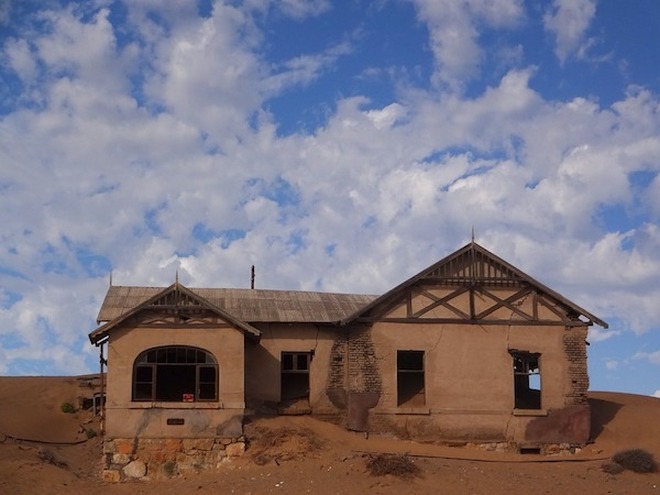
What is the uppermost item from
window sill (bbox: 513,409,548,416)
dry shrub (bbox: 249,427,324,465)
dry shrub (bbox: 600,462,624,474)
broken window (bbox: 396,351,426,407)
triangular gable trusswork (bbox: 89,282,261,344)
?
triangular gable trusswork (bbox: 89,282,261,344)

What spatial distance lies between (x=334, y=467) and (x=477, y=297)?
839 cm

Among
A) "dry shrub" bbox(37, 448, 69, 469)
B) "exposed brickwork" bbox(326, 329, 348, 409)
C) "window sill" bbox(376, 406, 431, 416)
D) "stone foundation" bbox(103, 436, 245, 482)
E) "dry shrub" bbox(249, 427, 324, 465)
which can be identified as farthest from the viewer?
"exposed brickwork" bbox(326, 329, 348, 409)

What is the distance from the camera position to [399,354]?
29.4m

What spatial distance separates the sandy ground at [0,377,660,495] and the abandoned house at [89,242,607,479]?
100 cm

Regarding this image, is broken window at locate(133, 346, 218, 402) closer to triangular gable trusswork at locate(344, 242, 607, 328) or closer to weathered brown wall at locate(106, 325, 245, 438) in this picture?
weathered brown wall at locate(106, 325, 245, 438)

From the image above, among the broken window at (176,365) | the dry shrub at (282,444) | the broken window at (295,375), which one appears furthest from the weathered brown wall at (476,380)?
the broken window at (176,365)

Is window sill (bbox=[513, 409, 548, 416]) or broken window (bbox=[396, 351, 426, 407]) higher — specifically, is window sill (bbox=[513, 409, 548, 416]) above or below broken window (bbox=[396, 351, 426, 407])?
below

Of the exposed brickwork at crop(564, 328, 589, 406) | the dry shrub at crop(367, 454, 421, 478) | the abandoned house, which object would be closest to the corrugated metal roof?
the abandoned house

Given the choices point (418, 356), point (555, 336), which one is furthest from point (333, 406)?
point (555, 336)

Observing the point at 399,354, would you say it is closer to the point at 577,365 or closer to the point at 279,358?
the point at 279,358

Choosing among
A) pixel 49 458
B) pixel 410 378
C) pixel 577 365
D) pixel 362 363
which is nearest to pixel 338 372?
pixel 362 363

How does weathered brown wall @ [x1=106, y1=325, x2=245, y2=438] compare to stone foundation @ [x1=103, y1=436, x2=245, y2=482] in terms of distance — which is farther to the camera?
weathered brown wall @ [x1=106, y1=325, x2=245, y2=438]

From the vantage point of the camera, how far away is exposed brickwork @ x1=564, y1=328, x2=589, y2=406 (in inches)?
1123

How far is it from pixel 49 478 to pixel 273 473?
20.7ft
